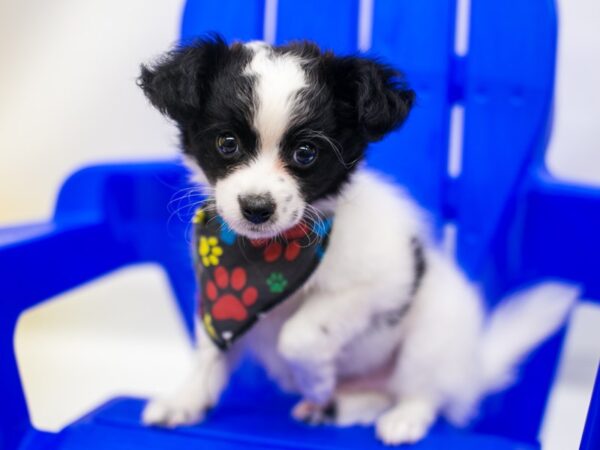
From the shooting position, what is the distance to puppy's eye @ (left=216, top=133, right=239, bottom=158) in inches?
54.4

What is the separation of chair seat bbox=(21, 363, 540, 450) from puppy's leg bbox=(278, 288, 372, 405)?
12cm

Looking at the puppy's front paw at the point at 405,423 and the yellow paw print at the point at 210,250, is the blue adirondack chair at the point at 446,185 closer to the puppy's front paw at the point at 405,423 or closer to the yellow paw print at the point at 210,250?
the puppy's front paw at the point at 405,423

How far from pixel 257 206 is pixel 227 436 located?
23.8 inches

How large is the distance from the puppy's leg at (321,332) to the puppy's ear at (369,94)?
38 cm

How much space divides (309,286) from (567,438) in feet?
3.44

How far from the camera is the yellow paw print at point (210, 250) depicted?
1.67 meters

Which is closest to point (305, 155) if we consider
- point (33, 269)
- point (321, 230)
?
point (321, 230)

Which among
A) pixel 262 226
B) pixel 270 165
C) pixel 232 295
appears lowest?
pixel 232 295

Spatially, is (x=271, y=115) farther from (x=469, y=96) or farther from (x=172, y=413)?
(x=469, y=96)

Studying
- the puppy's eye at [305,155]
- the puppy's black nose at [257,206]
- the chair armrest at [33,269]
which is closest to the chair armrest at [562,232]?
the puppy's eye at [305,155]

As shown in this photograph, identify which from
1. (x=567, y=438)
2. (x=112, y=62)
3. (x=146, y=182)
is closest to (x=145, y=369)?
(x=146, y=182)

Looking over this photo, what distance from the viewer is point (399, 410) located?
175cm

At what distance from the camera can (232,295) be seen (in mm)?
1658

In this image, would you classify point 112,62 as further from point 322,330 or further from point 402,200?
point 322,330
